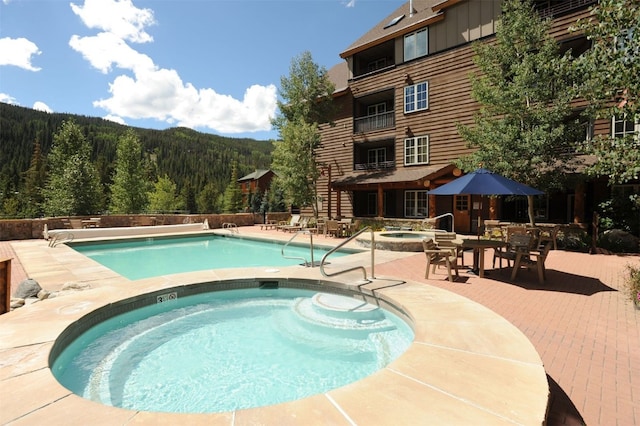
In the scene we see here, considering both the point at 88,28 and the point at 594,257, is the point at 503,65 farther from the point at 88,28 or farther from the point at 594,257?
the point at 88,28

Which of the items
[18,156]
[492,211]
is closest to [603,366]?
[492,211]

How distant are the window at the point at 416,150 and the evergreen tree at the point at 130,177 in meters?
24.1

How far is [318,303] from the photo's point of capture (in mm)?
5605

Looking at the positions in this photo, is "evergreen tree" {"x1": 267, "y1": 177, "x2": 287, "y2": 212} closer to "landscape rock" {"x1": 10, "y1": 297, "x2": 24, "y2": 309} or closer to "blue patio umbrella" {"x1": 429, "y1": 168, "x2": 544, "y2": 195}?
"blue patio umbrella" {"x1": 429, "y1": 168, "x2": 544, "y2": 195}

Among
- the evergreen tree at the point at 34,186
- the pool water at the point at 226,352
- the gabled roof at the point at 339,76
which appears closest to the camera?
the pool water at the point at 226,352

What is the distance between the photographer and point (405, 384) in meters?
2.69

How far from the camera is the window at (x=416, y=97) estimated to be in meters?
17.7

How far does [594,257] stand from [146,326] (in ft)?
40.1

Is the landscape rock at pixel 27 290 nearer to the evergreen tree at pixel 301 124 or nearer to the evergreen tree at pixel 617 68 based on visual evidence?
the evergreen tree at pixel 617 68

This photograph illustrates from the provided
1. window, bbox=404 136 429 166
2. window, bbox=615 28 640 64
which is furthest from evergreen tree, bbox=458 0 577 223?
window, bbox=615 28 640 64

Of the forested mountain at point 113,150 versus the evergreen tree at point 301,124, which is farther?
the forested mountain at point 113,150

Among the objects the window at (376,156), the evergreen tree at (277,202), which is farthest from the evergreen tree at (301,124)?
the evergreen tree at (277,202)

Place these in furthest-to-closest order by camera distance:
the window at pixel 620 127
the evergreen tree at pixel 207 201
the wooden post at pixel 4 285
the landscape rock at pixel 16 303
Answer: the evergreen tree at pixel 207 201, the window at pixel 620 127, the landscape rock at pixel 16 303, the wooden post at pixel 4 285

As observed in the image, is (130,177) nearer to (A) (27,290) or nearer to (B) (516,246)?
(A) (27,290)
